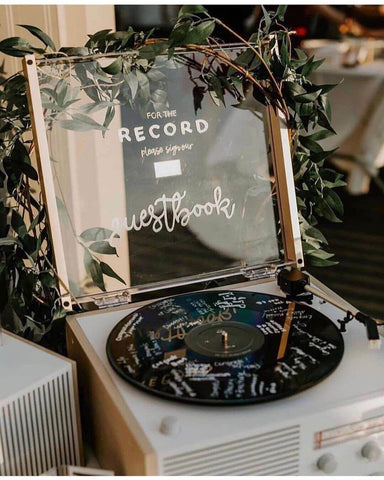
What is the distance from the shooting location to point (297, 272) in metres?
1.22

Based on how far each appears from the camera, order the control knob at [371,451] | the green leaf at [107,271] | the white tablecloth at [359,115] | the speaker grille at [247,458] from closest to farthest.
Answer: the speaker grille at [247,458] → the control knob at [371,451] → the green leaf at [107,271] → the white tablecloth at [359,115]

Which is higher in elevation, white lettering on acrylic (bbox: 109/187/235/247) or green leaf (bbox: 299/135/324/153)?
green leaf (bbox: 299/135/324/153)

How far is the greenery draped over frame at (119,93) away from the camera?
1.17m

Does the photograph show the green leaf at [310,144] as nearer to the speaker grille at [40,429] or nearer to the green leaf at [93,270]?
the green leaf at [93,270]

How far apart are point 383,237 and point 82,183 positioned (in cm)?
230

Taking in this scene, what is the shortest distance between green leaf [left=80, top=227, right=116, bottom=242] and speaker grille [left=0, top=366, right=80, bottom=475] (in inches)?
10.7

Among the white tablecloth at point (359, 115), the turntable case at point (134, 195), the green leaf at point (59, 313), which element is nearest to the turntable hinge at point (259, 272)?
the turntable case at point (134, 195)

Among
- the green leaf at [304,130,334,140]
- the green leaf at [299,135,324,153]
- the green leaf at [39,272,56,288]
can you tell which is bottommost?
the green leaf at [39,272,56,288]

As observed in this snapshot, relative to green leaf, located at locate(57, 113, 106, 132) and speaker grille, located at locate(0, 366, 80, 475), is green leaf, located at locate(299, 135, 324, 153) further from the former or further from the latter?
speaker grille, located at locate(0, 366, 80, 475)

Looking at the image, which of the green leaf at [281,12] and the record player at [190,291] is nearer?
the record player at [190,291]

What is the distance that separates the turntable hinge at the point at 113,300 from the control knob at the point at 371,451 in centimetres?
49

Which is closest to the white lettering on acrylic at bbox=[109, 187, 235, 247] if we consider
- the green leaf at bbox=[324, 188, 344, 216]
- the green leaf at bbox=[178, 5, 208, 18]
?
the green leaf at bbox=[324, 188, 344, 216]

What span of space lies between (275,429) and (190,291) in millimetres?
529

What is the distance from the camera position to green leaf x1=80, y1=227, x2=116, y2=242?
47.3 inches
